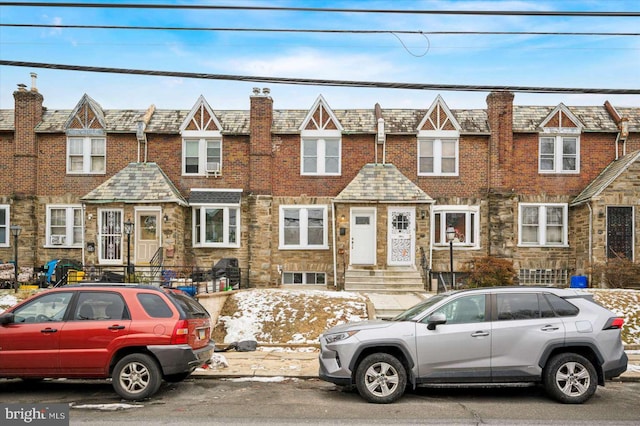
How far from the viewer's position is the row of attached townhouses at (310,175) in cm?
2228

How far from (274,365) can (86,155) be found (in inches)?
602

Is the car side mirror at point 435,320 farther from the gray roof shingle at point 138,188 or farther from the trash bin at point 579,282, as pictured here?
the gray roof shingle at point 138,188

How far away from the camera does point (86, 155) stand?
22938 millimetres

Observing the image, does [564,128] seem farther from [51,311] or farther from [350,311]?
[51,311]

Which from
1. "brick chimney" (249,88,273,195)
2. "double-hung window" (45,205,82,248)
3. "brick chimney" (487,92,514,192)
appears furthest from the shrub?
"double-hung window" (45,205,82,248)

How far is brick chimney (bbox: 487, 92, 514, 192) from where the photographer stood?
22328 mm

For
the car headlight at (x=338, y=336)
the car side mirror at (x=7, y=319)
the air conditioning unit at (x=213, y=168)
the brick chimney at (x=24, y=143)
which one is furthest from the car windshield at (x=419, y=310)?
the brick chimney at (x=24, y=143)

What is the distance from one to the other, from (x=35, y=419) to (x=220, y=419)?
2.40m

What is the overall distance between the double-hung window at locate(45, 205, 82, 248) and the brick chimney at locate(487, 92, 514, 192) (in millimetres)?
16320

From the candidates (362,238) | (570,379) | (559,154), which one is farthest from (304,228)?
(570,379)

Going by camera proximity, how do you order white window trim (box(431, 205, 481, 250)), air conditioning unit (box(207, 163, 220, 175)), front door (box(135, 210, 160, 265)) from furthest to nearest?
air conditioning unit (box(207, 163, 220, 175))
white window trim (box(431, 205, 481, 250))
front door (box(135, 210, 160, 265))

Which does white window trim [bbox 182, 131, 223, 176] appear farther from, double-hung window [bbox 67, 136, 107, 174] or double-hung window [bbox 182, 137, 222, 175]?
double-hung window [bbox 67, 136, 107, 174]

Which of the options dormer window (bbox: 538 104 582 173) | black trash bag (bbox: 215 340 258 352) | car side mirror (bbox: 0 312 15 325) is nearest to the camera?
car side mirror (bbox: 0 312 15 325)

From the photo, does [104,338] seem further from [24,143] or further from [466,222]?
[24,143]
